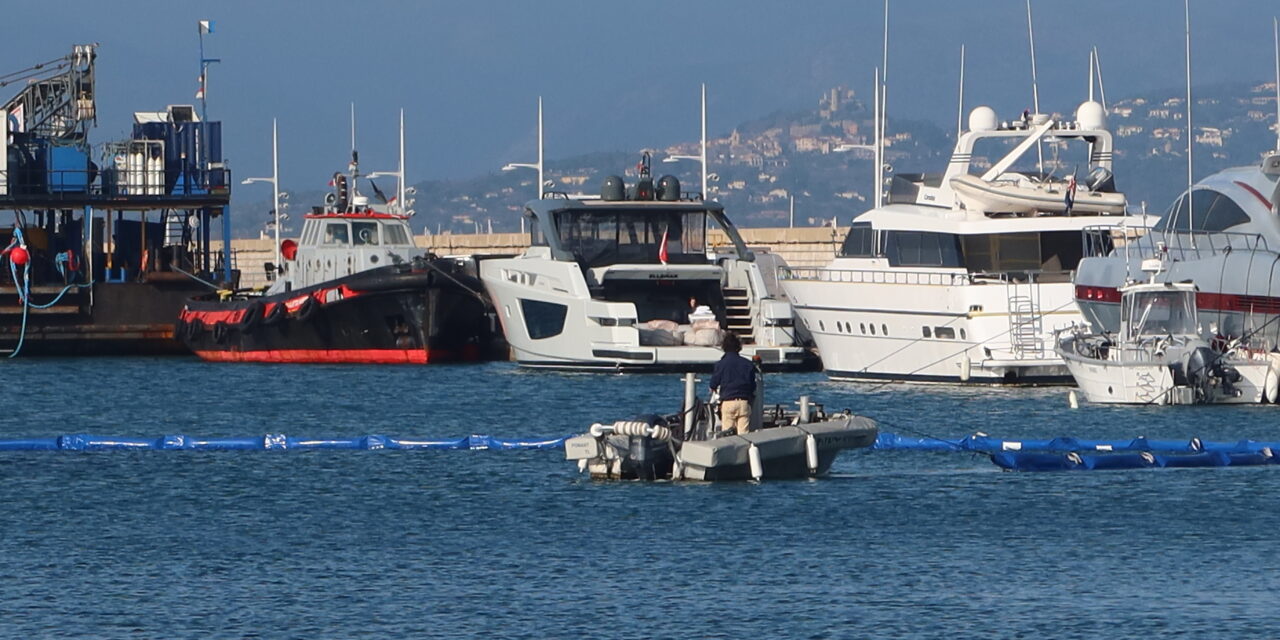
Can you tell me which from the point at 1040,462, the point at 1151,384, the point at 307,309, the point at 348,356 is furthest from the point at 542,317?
the point at 1040,462

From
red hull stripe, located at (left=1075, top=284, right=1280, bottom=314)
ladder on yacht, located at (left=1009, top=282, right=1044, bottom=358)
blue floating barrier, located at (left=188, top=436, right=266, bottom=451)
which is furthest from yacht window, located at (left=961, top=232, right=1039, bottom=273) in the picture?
blue floating barrier, located at (left=188, top=436, right=266, bottom=451)

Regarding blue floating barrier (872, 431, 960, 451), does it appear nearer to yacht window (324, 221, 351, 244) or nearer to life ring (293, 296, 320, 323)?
life ring (293, 296, 320, 323)

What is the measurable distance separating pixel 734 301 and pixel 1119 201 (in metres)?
8.79

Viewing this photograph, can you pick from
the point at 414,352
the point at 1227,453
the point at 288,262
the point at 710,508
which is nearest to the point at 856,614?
the point at 710,508

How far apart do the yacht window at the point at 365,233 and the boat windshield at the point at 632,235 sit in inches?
314

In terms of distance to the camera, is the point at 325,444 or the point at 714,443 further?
the point at 325,444

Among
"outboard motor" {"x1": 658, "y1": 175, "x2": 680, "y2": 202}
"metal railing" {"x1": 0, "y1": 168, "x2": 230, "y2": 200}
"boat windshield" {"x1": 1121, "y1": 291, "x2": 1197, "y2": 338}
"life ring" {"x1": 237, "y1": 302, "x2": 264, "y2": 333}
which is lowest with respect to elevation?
"boat windshield" {"x1": 1121, "y1": 291, "x2": 1197, "y2": 338}

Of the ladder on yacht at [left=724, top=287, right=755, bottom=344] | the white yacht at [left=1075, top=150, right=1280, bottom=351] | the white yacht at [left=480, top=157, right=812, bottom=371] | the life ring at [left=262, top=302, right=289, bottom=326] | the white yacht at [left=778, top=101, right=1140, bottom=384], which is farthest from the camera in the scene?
the life ring at [left=262, top=302, right=289, bottom=326]

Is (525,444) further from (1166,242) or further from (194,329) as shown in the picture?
(194,329)

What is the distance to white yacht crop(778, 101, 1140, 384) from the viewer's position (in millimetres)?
40406

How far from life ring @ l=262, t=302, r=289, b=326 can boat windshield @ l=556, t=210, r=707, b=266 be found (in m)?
8.73

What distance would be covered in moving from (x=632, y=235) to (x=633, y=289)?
1.33m

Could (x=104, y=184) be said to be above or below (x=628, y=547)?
above

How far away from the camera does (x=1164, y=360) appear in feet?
117
